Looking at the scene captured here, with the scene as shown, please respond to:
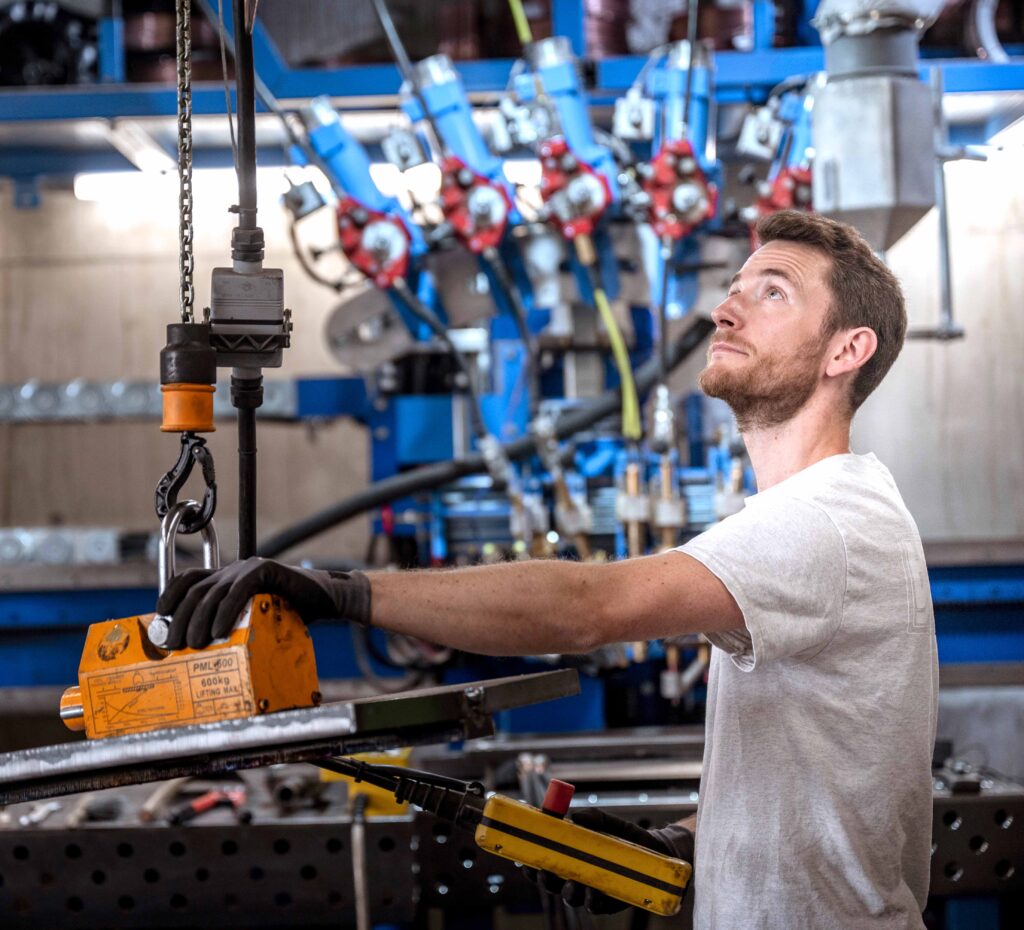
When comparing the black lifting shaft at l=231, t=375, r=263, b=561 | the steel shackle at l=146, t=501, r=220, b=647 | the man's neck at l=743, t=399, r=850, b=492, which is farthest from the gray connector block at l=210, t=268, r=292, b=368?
the man's neck at l=743, t=399, r=850, b=492

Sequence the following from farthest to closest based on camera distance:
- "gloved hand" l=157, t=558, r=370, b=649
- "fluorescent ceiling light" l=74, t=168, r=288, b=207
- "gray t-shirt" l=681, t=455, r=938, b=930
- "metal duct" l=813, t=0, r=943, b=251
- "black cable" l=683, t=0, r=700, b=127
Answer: "fluorescent ceiling light" l=74, t=168, r=288, b=207 < "black cable" l=683, t=0, r=700, b=127 < "metal duct" l=813, t=0, r=943, b=251 < "gray t-shirt" l=681, t=455, r=938, b=930 < "gloved hand" l=157, t=558, r=370, b=649

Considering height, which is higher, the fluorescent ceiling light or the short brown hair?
the fluorescent ceiling light

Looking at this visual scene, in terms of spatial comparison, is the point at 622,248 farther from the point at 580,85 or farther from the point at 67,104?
the point at 67,104

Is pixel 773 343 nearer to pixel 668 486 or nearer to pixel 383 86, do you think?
pixel 668 486

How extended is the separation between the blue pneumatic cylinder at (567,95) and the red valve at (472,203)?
19 centimetres

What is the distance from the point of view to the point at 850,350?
1.15 meters

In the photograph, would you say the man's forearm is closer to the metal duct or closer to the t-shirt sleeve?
the t-shirt sleeve

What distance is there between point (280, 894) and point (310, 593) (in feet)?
3.38

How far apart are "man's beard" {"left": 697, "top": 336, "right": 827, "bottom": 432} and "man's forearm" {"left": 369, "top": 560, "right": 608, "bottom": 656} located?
0.32 metres

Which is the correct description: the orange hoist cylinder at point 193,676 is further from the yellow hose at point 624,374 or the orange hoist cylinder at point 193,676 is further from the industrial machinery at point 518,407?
the yellow hose at point 624,374

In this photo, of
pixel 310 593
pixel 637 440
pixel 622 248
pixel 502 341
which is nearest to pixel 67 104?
pixel 502 341

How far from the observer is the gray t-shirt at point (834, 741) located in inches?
40.1

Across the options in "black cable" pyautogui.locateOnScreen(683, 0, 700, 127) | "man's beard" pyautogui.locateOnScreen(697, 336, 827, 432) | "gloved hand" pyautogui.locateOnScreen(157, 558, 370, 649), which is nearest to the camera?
"gloved hand" pyautogui.locateOnScreen(157, 558, 370, 649)

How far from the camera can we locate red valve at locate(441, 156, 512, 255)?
2258mm
